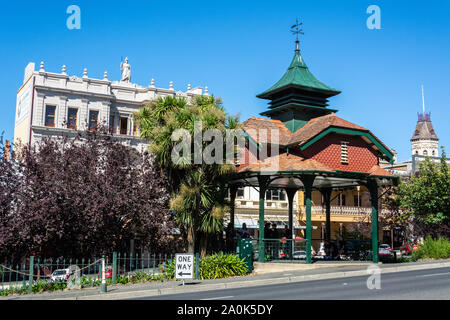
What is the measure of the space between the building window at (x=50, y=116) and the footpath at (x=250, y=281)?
99.9 ft

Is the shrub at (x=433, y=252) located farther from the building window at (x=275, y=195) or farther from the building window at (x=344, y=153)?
the building window at (x=275, y=195)

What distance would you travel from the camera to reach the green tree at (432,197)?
30.4m

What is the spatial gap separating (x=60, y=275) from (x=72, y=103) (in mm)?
30785

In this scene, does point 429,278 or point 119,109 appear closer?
point 429,278

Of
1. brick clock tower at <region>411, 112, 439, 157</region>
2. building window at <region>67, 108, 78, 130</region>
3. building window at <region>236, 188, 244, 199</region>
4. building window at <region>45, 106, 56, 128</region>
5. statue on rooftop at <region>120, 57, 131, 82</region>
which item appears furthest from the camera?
brick clock tower at <region>411, 112, 439, 157</region>

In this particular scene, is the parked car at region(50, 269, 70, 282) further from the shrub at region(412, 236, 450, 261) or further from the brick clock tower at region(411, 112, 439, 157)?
the brick clock tower at region(411, 112, 439, 157)

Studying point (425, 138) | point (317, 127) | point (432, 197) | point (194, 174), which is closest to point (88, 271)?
point (194, 174)

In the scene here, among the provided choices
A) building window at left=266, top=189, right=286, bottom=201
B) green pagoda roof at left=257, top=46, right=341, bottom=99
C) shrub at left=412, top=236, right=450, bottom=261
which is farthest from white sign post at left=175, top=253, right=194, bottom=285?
building window at left=266, top=189, right=286, bottom=201

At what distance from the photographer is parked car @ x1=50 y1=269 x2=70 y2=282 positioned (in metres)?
17.0

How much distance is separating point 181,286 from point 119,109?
1356 inches

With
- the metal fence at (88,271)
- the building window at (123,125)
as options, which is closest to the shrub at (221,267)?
the metal fence at (88,271)
